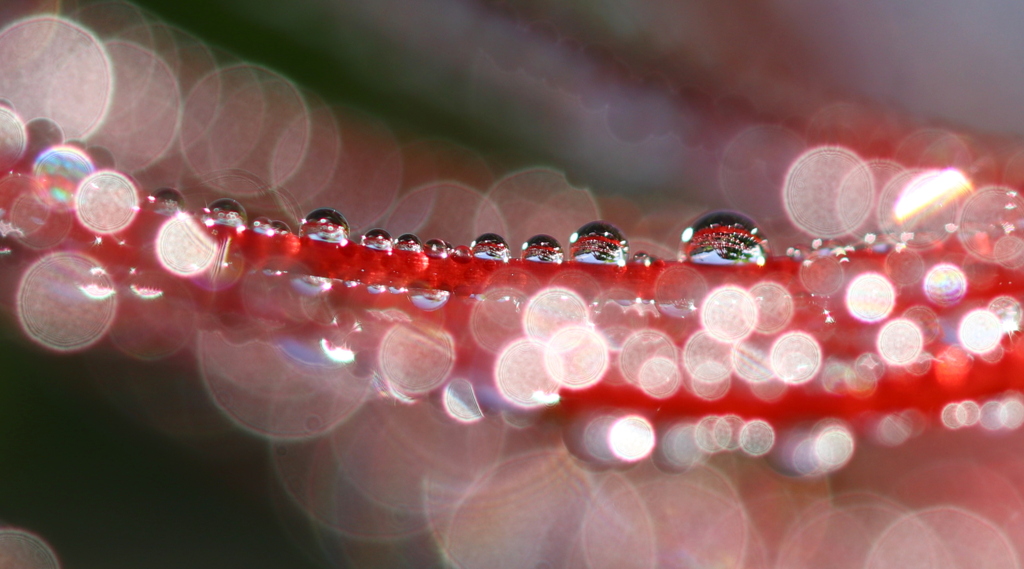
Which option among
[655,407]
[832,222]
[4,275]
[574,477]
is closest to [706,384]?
[655,407]

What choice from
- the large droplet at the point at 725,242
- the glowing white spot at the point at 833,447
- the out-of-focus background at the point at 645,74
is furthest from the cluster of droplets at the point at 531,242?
the out-of-focus background at the point at 645,74

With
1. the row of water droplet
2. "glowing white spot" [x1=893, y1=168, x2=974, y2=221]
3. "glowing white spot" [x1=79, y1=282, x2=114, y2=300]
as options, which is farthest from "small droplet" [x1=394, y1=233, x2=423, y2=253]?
"glowing white spot" [x1=893, y1=168, x2=974, y2=221]

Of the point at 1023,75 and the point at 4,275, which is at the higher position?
the point at 1023,75

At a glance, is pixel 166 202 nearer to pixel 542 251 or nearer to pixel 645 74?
pixel 542 251

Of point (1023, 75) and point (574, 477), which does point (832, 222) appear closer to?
point (1023, 75)

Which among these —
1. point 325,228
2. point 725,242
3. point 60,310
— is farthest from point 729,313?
point 60,310

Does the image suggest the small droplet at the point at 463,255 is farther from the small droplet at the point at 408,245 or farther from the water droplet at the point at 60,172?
the water droplet at the point at 60,172

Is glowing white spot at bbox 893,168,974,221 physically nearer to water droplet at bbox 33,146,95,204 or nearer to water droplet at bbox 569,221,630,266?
water droplet at bbox 569,221,630,266
